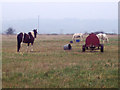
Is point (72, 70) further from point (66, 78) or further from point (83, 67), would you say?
point (66, 78)

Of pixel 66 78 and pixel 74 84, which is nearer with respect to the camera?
pixel 74 84

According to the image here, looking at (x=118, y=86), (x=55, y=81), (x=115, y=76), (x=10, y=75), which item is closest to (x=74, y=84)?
(x=55, y=81)

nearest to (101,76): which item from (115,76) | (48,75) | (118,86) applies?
(115,76)

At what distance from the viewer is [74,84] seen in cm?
945

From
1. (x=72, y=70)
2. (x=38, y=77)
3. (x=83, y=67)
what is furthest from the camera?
(x=83, y=67)

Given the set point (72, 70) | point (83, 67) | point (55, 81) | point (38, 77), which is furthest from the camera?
point (83, 67)

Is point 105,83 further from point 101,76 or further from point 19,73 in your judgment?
point 19,73

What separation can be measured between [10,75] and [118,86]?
4.50 metres

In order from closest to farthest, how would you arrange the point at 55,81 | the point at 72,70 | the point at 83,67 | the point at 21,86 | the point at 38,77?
the point at 21,86, the point at 55,81, the point at 38,77, the point at 72,70, the point at 83,67

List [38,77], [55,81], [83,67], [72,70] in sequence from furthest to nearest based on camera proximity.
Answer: [83,67] < [72,70] < [38,77] < [55,81]

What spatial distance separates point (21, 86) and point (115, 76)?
4.10 m

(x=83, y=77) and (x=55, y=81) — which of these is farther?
(x=83, y=77)

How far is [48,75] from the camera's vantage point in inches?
433

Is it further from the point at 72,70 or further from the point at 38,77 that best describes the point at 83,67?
the point at 38,77
